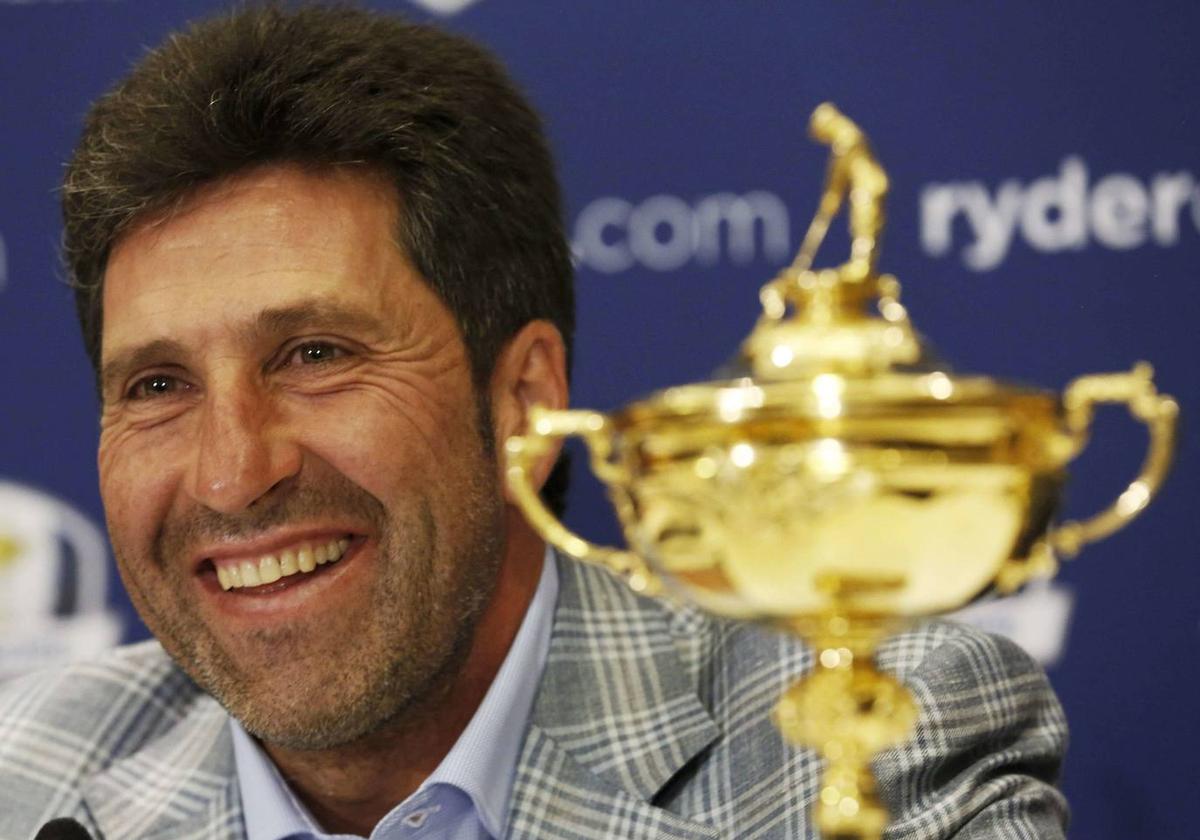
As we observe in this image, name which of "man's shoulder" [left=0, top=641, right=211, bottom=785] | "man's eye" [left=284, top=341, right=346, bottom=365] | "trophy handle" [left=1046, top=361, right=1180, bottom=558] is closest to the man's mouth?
"man's eye" [left=284, top=341, right=346, bottom=365]

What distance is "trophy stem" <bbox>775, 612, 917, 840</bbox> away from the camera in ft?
2.69

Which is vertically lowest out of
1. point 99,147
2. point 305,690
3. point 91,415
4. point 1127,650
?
point 1127,650

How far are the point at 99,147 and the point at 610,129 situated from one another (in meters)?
0.61

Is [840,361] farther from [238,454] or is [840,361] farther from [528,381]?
[528,381]

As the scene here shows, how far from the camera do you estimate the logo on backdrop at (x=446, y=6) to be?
211 cm

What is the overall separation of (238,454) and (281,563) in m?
0.12

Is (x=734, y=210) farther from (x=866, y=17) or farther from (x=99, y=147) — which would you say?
(x=99, y=147)

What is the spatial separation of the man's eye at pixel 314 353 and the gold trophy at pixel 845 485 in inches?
30.1

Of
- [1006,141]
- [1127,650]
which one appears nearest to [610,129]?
[1006,141]

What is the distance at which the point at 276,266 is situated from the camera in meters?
A: 1.57

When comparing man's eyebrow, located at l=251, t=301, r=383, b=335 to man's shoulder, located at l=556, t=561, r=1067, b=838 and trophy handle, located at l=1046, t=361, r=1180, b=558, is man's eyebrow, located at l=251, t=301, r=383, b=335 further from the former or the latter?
trophy handle, located at l=1046, t=361, r=1180, b=558

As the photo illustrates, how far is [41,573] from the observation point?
2.18 metres

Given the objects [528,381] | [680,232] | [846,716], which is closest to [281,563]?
[528,381]

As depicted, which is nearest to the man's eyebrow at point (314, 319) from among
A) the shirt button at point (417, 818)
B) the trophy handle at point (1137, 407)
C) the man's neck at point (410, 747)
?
the man's neck at point (410, 747)
